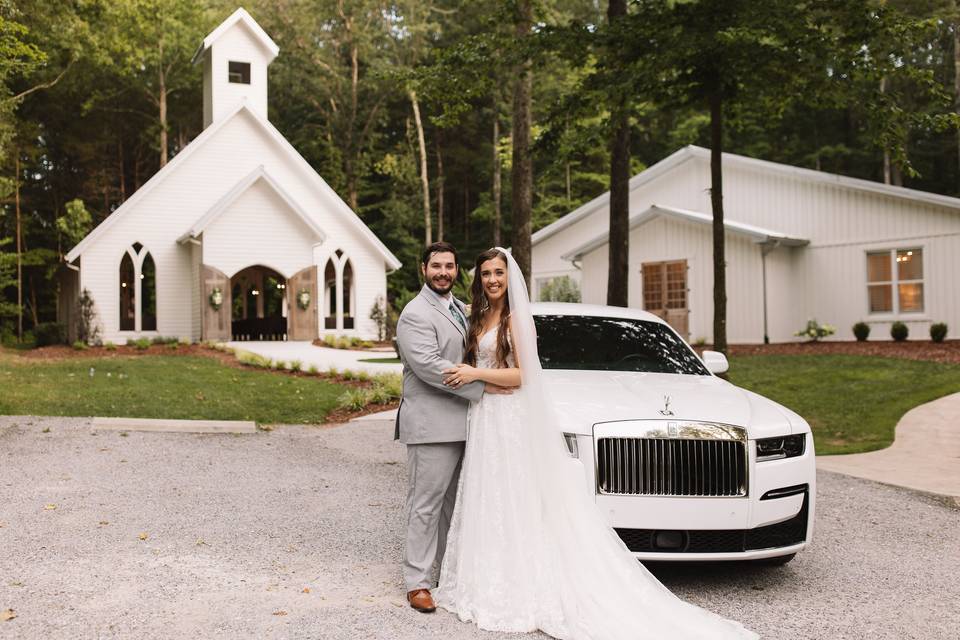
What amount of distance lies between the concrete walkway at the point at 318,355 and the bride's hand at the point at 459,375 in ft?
43.7

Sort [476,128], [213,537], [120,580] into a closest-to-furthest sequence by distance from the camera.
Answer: [120,580]
[213,537]
[476,128]

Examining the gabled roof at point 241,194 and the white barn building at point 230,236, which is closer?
the gabled roof at point 241,194

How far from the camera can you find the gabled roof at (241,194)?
81.4 ft

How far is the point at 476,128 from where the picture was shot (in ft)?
154

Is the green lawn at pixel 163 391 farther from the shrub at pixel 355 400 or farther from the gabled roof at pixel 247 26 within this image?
the gabled roof at pixel 247 26

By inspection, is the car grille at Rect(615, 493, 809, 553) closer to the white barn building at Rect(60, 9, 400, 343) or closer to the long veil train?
the long veil train

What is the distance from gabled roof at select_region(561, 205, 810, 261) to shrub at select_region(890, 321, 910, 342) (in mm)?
3484

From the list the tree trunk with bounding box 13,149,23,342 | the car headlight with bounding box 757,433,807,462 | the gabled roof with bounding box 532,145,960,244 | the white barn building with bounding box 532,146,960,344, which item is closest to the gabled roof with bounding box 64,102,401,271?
the gabled roof with bounding box 532,145,960,244

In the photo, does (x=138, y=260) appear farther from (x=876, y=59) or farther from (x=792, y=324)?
(x=876, y=59)

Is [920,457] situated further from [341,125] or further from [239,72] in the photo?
[341,125]

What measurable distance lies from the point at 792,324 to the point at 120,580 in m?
21.3

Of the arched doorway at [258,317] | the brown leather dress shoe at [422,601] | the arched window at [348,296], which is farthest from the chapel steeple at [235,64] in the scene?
the brown leather dress shoe at [422,601]

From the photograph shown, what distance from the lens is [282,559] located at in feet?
18.6

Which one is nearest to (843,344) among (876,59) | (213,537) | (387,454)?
(876,59)
